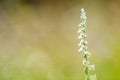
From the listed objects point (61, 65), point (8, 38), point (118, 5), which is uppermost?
point (118, 5)

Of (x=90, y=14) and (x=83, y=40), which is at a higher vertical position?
(x=90, y=14)

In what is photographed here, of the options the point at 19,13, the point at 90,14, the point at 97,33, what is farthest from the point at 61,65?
the point at 19,13

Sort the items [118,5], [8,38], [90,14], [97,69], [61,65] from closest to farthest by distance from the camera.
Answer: [97,69]
[61,65]
[8,38]
[90,14]
[118,5]

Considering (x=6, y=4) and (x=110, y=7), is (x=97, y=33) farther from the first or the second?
(x=6, y=4)

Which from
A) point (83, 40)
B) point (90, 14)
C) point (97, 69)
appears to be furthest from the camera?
point (90, 14)

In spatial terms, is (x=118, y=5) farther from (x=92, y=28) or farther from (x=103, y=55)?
(x=103, y=55)

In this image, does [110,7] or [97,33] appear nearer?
[97,33]
